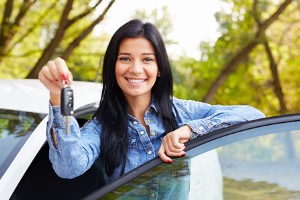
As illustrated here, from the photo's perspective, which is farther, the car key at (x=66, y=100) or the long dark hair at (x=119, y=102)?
the long dark hair at (x=119, y=102)

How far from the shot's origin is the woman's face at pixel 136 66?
217 cm

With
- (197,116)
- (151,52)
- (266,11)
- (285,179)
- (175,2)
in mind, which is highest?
(175,2)

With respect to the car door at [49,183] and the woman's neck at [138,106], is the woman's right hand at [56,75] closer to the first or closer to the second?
the woman's neck at [138,106]

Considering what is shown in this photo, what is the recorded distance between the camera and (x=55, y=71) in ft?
5.60

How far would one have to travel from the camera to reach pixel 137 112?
7.47 ft

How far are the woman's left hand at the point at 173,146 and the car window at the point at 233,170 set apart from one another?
3 cm

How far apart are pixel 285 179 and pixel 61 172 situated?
0.77m

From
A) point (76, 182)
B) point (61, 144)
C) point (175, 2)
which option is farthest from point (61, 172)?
point (175, 2)

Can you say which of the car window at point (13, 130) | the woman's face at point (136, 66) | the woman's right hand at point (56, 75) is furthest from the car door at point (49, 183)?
the woman's right hand at point (56, 75)

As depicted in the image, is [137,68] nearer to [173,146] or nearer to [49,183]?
[173,146]

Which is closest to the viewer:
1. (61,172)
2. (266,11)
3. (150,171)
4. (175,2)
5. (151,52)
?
(150,171)

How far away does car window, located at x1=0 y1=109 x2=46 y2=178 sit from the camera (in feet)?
7.73

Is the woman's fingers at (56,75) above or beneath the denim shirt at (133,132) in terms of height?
above

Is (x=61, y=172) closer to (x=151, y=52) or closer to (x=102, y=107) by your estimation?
(x=102, y=107)
